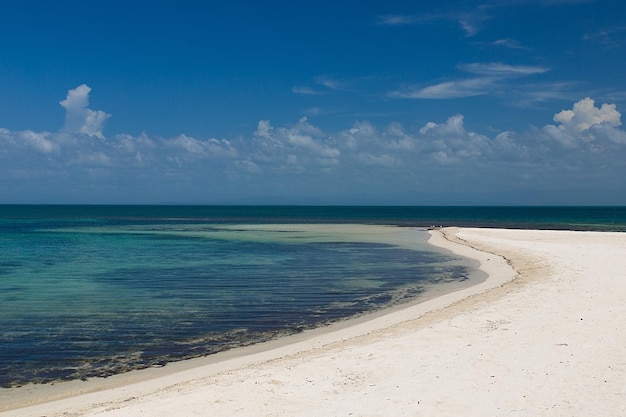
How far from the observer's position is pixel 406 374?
35.7 ft

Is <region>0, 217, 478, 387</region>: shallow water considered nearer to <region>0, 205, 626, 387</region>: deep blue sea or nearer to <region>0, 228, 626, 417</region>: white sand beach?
<region>0, 205, 626, 387</region>: deep blue sea

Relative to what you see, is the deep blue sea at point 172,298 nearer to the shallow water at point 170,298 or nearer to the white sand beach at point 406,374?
the shallow water at point 170,298

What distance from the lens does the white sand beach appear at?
9.30m

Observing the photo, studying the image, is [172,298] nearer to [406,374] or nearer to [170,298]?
[170,298]

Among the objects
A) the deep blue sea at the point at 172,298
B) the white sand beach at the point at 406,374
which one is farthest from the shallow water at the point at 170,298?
the white sand beach at the point at 406,374

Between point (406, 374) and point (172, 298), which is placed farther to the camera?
point (172, 298)

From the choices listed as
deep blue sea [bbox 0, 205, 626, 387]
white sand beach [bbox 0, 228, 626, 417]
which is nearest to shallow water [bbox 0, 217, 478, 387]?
deep blue sea [bbox 0, 205, 626, 387]

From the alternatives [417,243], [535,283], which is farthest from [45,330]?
[417,243]

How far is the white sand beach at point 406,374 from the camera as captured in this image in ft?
30.5

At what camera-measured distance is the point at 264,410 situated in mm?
9227

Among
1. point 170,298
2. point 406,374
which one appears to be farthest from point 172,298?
point 406,374

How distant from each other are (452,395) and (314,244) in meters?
40.6

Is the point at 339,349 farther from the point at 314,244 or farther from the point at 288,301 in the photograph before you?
the point at 314,244

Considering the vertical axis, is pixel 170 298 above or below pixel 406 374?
below
